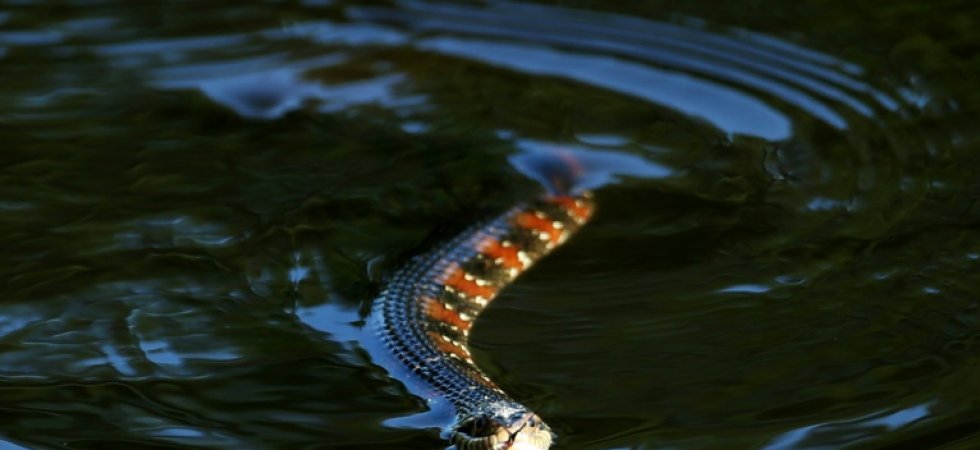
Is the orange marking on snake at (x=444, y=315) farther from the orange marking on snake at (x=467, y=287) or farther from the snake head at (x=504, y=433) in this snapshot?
the snake head at (x=504, y=433)

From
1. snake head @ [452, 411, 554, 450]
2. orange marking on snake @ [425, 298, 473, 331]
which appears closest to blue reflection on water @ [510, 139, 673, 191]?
orange marking on snake @ [425, 298, 473, 331]

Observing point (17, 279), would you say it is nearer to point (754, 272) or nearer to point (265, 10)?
point (754, 272)

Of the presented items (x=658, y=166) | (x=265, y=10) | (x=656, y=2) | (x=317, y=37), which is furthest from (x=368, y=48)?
(x=658, y=166)

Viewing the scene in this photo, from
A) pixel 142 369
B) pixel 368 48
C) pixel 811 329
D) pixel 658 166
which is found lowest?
pixel 142 369

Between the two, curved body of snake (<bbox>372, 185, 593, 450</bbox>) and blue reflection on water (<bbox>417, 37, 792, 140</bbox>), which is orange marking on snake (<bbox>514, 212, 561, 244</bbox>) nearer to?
curved body of snake (<bbox>372, 185, 593, 450</bbox>)

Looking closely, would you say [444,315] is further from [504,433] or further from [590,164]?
[590,164]

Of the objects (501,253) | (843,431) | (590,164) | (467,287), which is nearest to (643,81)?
(590,164)
